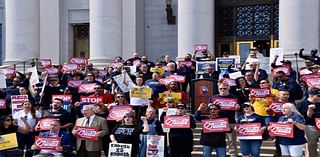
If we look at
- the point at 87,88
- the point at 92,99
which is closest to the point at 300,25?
the point at 87,88

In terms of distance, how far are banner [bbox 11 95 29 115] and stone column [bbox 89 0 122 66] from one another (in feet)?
30.2

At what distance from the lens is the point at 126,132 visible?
44.4 ft

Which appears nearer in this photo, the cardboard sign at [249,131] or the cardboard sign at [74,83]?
the cardboard sign at [249,131]

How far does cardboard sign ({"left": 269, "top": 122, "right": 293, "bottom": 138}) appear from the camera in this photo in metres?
12.8

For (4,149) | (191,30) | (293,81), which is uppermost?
(191,30)

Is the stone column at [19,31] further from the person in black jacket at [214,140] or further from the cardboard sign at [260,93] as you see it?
the person in black jacket at [214,140]

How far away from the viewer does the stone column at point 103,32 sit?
25984 millimetres

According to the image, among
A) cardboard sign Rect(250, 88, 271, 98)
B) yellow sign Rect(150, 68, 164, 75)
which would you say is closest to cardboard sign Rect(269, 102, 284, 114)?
cardboard sign Rect(250, 88, 271, 98)

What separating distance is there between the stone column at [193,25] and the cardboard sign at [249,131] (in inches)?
403

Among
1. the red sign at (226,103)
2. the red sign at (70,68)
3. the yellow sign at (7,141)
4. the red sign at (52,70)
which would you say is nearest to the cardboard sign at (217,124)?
the red sign at (226,103)

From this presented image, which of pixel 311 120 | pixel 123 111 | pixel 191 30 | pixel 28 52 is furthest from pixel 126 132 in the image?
pixel 28 52

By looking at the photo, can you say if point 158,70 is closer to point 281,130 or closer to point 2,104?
point 2,104

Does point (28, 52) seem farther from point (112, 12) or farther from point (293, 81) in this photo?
point (293, 81)

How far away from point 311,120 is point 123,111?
13.9ft
